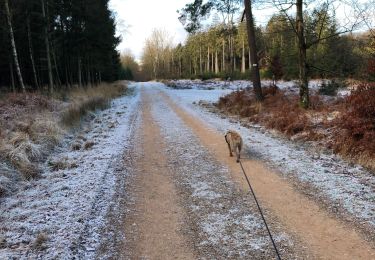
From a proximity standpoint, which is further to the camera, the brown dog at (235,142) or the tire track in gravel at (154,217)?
the brown dog at (235,142)

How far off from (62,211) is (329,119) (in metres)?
8.17

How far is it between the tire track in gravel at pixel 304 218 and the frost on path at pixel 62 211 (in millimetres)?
2520

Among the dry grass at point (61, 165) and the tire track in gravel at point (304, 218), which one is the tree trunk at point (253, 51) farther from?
the dry grass at point (61, 165)

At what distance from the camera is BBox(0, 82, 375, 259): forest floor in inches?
174

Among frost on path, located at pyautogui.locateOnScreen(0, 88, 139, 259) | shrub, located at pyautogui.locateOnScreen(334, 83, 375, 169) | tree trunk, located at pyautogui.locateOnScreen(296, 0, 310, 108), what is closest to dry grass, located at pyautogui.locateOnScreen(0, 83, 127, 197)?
frost on path, located at pyautogui.locateOnScreen(0, 88, 139, 259)

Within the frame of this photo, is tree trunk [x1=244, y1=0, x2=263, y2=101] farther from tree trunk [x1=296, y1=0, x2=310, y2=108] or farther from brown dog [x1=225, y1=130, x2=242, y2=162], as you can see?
brown dog [x1=225, y1=130, x2=242, y2=162]

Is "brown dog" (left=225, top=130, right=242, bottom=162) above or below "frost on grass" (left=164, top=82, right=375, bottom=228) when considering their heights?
above

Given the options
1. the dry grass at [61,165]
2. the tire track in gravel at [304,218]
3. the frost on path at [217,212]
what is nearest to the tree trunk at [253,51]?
the frost on path at [217,212]

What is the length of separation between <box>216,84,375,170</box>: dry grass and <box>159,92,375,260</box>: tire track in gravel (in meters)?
2.07

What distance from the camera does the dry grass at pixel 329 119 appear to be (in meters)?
7.92

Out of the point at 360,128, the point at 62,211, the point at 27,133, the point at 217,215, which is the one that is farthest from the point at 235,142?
the point at 27,133

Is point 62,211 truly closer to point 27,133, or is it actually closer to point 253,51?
point 27,133

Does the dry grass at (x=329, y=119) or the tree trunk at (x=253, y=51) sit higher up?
the tree trunk at (x=253, y=51)

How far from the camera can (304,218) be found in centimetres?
514
